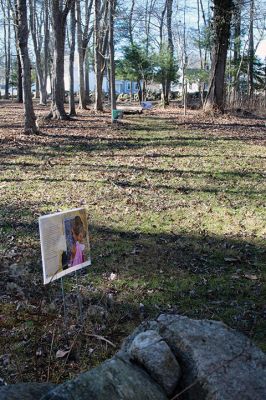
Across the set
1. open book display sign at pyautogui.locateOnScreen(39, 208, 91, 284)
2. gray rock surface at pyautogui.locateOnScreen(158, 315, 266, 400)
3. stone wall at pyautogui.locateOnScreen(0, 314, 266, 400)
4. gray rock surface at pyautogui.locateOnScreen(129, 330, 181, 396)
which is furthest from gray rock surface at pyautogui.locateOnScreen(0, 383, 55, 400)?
open book display sign at pyautogui.locateOnScreen(39, 208, 91, 284)

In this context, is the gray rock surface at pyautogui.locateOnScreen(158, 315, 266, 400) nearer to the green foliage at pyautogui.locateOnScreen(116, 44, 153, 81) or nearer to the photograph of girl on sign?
the photograph of girl on sign


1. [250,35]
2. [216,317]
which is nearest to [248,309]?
[216,317]

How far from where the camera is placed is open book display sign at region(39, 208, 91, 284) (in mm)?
3469

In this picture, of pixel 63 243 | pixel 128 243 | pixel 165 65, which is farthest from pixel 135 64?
pixel 63 243

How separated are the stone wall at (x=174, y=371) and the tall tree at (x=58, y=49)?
54.3ft

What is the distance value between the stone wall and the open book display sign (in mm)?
1001

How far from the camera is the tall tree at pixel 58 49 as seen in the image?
57.6 feet

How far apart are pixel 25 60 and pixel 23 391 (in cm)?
1322

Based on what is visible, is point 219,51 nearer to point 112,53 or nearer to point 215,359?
point 112,53

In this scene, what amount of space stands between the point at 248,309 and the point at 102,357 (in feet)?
5.46

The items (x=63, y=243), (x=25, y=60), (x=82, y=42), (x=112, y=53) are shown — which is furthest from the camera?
(x=82, y=42)

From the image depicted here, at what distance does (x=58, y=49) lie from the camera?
18016 mm

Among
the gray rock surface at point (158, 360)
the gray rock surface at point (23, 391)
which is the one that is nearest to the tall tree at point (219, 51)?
the gray rock surface at point (158, 360)

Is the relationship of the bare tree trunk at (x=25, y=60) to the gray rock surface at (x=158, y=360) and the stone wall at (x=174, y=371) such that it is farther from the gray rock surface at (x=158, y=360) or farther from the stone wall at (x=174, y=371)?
the gray rock surface at (x=158, y=360)
